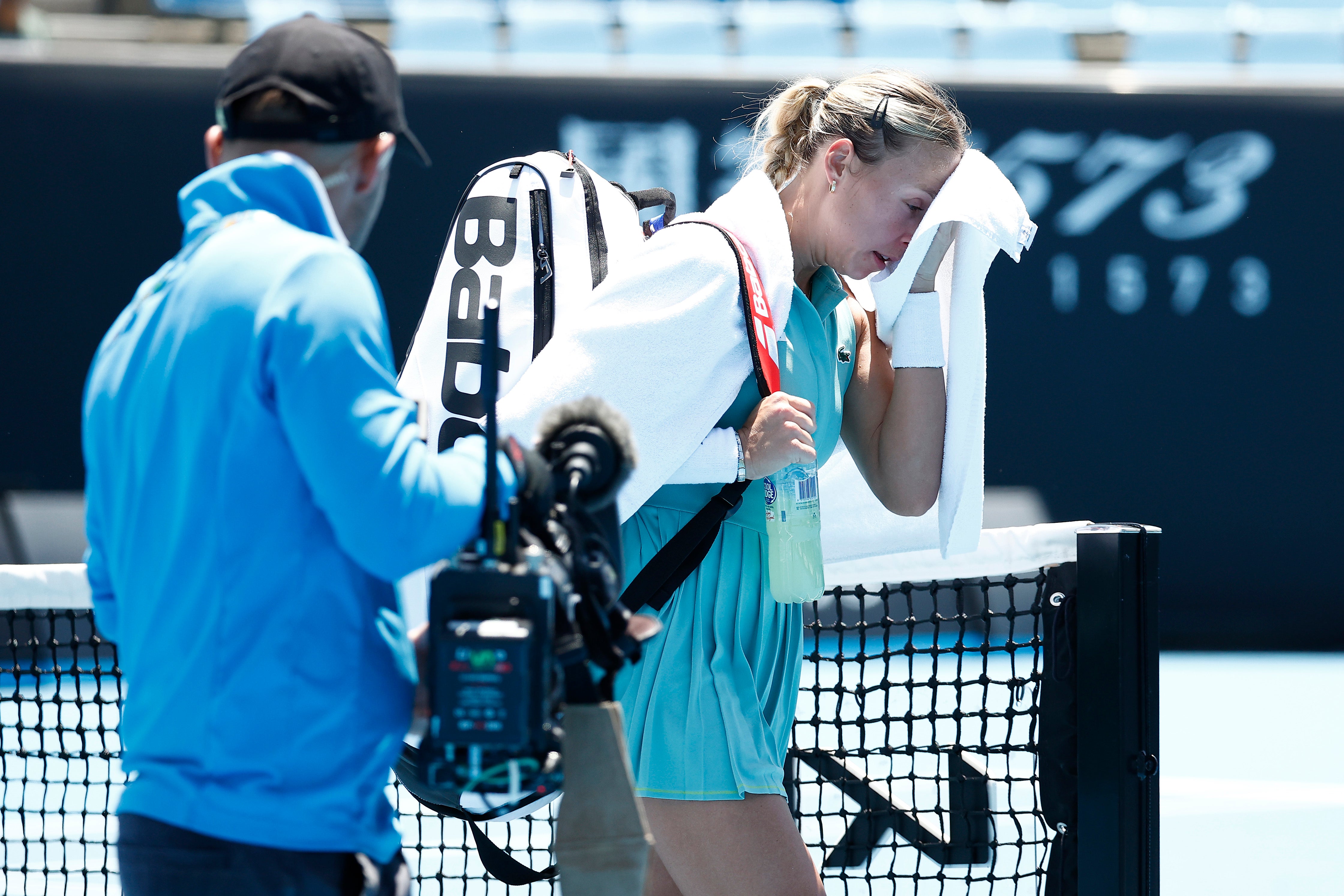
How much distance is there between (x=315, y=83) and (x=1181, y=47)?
8681 millimetres

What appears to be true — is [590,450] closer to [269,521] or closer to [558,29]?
[269,521]

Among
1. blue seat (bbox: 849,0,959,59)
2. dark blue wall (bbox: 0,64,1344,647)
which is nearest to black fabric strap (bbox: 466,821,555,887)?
dark blue wall (bbox: 0,64,1344,647)

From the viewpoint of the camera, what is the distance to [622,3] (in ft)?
29.4

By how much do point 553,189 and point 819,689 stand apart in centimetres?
116

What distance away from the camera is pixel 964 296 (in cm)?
221

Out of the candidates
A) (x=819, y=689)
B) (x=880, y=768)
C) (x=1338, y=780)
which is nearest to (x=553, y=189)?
(x=819, y=689)

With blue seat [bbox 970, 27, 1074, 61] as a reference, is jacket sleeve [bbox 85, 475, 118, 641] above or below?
below

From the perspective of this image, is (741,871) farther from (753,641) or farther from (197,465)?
(197,465)

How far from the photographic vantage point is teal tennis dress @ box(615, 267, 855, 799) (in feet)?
6.50

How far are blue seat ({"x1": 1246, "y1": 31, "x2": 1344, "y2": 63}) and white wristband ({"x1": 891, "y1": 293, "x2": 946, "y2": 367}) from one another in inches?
291

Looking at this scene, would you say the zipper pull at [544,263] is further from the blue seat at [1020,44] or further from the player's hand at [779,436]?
the blue seat at [1020,44]

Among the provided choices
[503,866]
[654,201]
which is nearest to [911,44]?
[654,201]

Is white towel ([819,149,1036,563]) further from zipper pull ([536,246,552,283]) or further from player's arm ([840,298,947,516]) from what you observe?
zipper pull ([536,246,552,283])

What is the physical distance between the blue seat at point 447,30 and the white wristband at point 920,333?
6.68 meters
